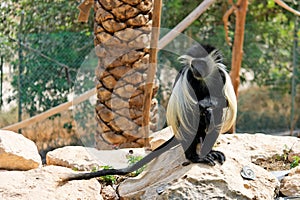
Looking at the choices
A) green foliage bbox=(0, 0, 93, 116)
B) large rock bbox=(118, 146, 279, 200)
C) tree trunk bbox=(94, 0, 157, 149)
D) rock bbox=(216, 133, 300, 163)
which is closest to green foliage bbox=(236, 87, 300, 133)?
green foliage bbox=(0, 0, 93, 116)

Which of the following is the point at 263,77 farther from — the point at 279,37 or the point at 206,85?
the point at 206,85

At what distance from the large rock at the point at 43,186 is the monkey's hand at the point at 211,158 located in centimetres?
52

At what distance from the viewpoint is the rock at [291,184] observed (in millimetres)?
2639

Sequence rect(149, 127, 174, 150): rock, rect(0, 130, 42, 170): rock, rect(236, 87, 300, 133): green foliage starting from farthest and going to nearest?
rect(236, 87, 300, 133): green foliage, rect(149, 127, 174, 150): rock, rect(0, 130, 42, 170): rock

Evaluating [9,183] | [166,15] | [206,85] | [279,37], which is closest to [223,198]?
[206,85]

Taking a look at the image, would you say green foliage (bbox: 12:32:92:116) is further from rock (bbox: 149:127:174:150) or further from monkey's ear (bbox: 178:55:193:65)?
monkey's ear (bbox: 178:55:193:65)

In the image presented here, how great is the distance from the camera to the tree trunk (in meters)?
3.74

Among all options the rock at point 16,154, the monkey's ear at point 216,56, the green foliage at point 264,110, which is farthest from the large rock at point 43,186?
the green foliage at point 264,110

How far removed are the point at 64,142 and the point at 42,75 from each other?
2.70 feet

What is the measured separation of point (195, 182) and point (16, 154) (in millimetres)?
1062

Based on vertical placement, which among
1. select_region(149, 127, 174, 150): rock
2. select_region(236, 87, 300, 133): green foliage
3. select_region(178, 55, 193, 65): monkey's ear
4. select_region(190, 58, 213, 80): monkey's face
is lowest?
select_region(236, 87, 300, 133): green foliage

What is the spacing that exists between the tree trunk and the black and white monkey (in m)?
1.21

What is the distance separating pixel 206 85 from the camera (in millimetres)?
2541

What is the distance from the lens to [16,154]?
9.35ft
